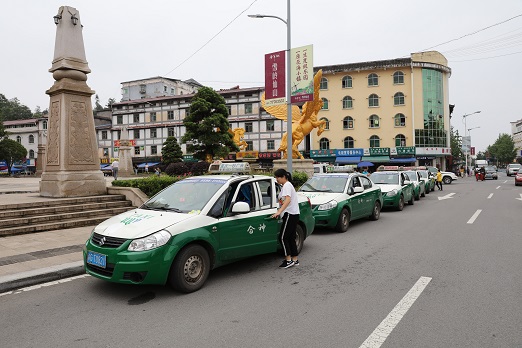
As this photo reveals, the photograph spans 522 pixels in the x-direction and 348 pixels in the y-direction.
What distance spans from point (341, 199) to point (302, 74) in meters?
6.34

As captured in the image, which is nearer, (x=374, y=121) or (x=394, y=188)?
(x=394, y=188)

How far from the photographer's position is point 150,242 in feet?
14.8

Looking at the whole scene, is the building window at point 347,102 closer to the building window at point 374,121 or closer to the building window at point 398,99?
the building window at point 374,121

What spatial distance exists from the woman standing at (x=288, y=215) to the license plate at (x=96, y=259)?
2504 mm

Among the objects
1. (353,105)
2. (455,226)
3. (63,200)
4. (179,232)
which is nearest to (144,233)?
(179,232)

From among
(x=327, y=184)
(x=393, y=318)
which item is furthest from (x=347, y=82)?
(x=393, y=318)

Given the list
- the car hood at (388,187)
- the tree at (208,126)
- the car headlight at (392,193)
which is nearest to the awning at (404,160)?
the tree at (208,126)

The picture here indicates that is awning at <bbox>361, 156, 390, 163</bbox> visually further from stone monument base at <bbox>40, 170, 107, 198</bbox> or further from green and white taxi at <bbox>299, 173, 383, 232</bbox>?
stone monument base at <bbox>40, 170, 107, 198</bbox>

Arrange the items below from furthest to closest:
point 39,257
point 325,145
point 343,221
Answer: point 325,145 → point 343,221 → point 39,257

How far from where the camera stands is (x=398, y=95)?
48781mm

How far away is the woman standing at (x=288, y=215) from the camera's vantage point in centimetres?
587

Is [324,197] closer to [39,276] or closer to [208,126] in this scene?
[39,276]

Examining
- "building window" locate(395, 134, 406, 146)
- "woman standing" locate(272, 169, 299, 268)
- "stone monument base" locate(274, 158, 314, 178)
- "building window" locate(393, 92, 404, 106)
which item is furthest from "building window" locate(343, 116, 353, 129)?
"woman standing" locate(272, 169, 299, 268)

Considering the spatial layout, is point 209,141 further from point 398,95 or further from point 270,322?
point 270,322
